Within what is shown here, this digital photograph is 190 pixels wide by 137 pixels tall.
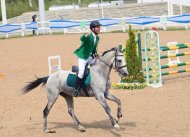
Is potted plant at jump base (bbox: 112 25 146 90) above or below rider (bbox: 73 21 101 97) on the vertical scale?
below

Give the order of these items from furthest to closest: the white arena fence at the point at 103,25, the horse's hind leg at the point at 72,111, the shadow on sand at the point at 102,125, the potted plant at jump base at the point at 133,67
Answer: the white arena fence at the point at 103,25, the potted plant at jump base at the point at 133,67, the horse's hind leg at the point at 72,111, the shadow on sand at the point at 102,125

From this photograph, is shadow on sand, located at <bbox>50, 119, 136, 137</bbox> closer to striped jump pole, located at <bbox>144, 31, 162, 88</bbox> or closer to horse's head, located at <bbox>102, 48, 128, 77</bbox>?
horse's head, located at <bbox>102, 48, 128, 77</bbox>

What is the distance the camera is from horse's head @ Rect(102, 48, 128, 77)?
34.1 feet

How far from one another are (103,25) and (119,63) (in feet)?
95.9

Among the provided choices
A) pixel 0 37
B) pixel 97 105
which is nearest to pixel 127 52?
pixel 97 105

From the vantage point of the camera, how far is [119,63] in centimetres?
1046

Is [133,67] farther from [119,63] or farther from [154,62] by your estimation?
[119,63]

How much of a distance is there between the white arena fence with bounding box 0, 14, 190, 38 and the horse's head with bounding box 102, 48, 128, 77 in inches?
1078

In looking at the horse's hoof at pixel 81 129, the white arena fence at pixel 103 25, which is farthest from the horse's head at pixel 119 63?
the white arena fence at pixel 103 25

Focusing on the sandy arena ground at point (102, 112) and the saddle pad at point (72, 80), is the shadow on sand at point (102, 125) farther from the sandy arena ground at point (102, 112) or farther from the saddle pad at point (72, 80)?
the saddle pad at point (72, 80)

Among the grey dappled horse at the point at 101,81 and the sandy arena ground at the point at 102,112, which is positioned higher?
the grey dappled horse at the point at 101,81

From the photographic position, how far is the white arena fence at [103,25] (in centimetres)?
3902

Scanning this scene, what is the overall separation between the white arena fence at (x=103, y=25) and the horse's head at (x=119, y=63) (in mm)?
27379

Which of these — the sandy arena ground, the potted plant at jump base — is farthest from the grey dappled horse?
the potted plant at jump base
